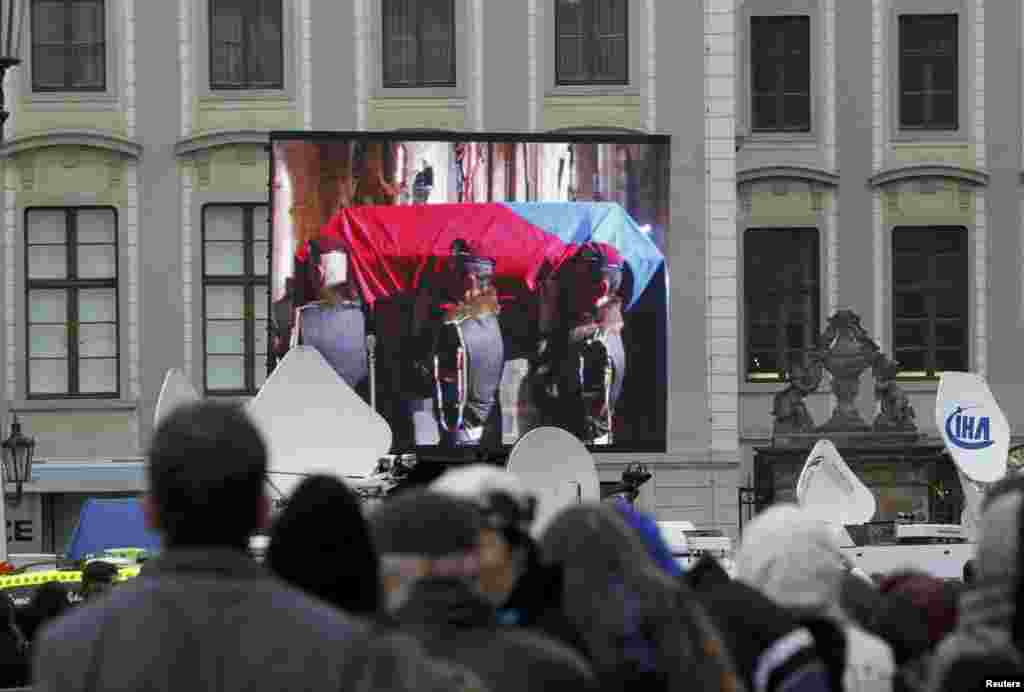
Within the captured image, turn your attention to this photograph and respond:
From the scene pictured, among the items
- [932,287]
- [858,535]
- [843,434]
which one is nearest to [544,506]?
[858,535]

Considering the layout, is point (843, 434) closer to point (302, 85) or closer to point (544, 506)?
point (302, 85)

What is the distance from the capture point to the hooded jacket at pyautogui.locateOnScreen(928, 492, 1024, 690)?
269 inches

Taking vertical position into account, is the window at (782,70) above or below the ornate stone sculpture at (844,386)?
above

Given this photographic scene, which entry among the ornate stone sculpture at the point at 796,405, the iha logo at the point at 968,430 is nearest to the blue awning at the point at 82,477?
the ornate stone sculpture at the point at 796,405

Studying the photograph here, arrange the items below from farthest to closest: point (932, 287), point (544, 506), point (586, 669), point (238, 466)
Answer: point (932, 287) < point (544, 506) < point (586, 669) < point (238, 466)

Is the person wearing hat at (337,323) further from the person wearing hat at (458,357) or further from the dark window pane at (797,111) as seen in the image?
the dark window pane at (797,111)

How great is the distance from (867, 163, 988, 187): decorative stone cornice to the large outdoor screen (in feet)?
26.1

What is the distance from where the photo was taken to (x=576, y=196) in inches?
1647

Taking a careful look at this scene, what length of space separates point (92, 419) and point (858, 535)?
16.4m

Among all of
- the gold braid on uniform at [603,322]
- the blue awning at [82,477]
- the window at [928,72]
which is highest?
the window at [928,72]

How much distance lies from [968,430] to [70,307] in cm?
1762

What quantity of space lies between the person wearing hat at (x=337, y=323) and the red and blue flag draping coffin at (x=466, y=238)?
22 cm

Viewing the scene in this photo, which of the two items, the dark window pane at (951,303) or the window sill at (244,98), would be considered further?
the dark window pane at (951,303)

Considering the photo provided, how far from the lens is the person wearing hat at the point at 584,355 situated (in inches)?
1602
